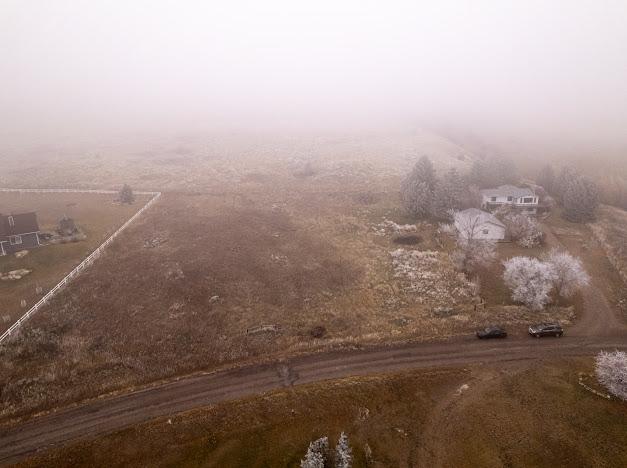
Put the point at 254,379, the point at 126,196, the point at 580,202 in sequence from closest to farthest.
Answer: the point at 254,379, the point at 580,202, the point at 126,196

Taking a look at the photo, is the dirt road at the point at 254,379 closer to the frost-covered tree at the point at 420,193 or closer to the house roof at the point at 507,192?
the frost-covered tree at the point at 420,193

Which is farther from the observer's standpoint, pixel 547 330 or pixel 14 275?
pixel 14 275

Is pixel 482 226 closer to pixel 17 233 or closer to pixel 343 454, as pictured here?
pixel 343 454

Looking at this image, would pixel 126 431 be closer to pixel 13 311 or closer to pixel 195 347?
pixel 195 347

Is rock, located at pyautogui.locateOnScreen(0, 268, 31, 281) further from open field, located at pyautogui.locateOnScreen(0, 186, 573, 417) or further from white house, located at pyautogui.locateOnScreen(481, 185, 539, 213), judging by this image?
white house, located at pyautogui.locateOnScreen(481, 185, 539, 213)

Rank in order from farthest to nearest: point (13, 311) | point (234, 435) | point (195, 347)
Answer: point (13, 311) → point (195, 347) → point (234, 435)

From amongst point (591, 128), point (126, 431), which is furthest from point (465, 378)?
point (591, 128)

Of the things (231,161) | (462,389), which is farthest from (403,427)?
(231,161)
